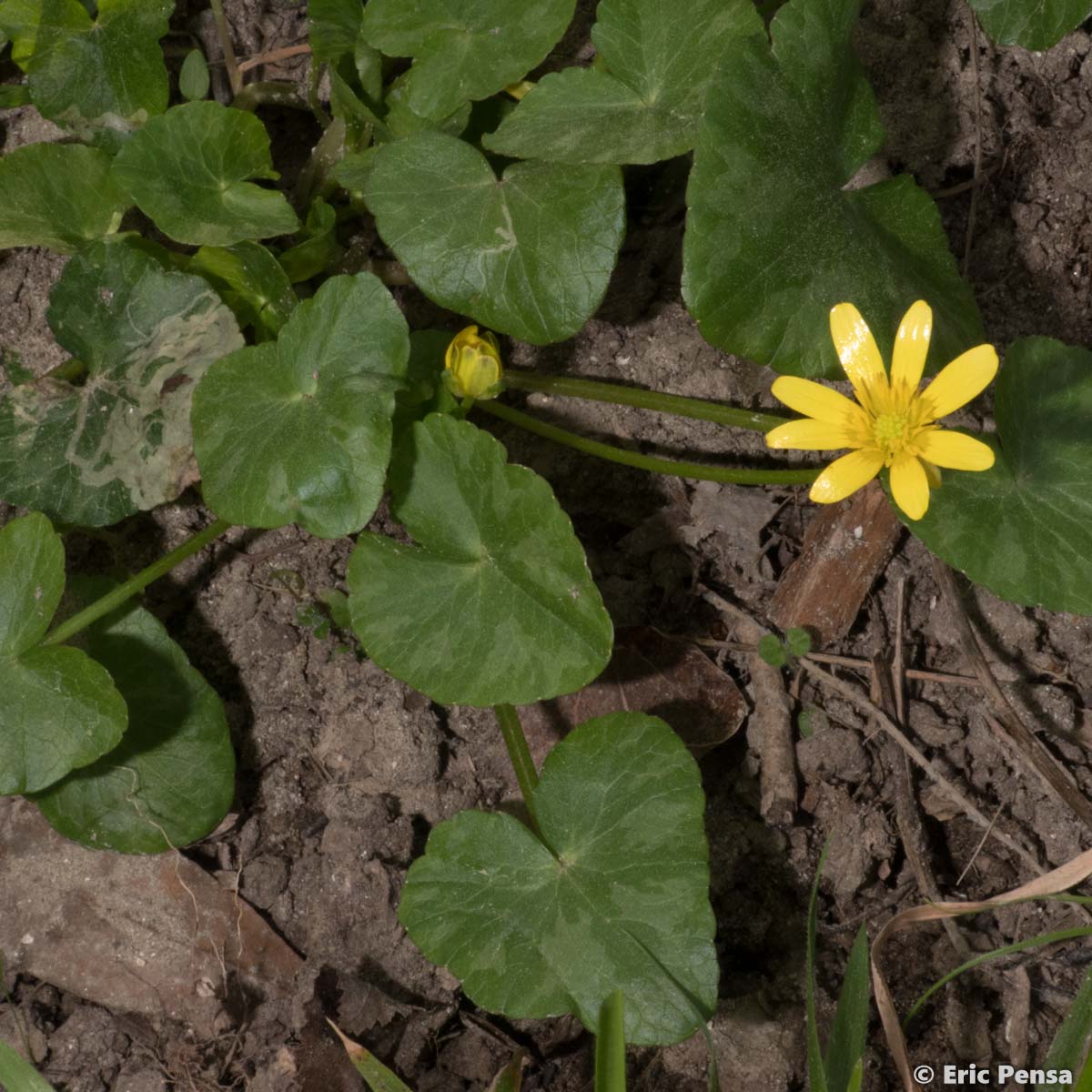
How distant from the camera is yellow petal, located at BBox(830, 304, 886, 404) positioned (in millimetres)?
1876

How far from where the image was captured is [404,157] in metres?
2.22

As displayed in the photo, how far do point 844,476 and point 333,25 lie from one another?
1.47 m

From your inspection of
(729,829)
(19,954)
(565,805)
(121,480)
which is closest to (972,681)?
(729,829)

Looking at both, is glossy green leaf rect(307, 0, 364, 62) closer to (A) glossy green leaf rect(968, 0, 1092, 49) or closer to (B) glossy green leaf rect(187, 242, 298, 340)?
(B) glossy green leaf rect(187, 242, 298, 340)

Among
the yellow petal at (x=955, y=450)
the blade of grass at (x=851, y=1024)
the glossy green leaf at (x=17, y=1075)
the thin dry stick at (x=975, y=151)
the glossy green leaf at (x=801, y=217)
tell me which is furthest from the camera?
the thin dry stick at (x=975, y=151)

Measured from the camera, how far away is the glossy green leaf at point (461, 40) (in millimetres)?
2172

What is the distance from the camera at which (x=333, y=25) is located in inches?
94.6

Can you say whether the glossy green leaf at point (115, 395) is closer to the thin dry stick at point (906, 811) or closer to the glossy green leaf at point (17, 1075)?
the glossy green leaf at point (17, 1075)

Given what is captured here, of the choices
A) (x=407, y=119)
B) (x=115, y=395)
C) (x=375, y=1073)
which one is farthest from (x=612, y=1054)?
(x=407, y=119)

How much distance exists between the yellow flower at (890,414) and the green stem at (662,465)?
1.00 feet

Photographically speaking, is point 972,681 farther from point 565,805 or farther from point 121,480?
point 121,480

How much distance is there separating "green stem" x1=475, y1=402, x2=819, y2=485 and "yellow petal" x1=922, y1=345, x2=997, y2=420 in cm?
34

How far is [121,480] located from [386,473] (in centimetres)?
55

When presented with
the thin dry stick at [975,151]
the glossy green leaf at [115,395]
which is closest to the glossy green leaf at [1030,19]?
the thin dry stick at [975,151]
